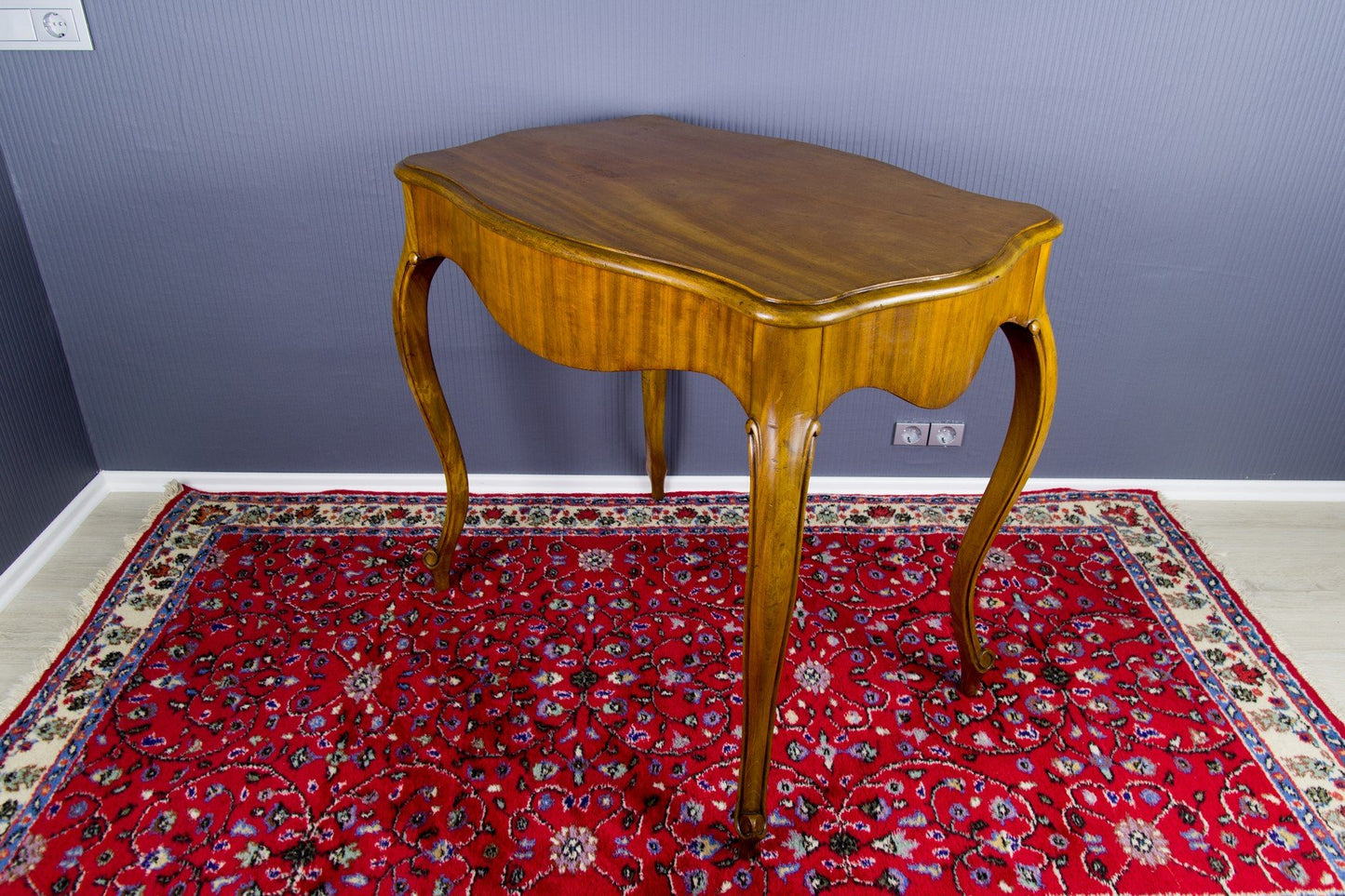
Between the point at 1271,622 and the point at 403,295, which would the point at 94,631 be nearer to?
the point at 403,295

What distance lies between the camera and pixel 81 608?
1.75 metres

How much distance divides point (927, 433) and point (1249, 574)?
0.71 meters

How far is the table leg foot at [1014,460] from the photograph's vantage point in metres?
1.28

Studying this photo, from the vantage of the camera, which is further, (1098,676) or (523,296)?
(1098,676)

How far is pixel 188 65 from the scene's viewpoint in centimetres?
174

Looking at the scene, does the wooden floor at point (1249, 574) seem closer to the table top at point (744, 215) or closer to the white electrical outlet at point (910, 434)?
the white electrical outlet at point (910, 434)

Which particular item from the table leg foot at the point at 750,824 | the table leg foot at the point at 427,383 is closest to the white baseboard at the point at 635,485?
the table leg foot at the point at 427,383

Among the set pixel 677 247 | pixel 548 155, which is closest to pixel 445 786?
pixel 677 247

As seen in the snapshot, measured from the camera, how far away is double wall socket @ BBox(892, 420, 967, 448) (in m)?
2.07

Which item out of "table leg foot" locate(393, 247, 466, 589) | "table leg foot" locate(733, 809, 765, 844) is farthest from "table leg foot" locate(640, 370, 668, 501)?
"table leg foot" locate(733, 809, 765, 844)

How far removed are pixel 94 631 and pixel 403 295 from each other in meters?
0.88

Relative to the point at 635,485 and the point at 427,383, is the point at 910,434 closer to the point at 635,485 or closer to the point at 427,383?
the point at 635,485

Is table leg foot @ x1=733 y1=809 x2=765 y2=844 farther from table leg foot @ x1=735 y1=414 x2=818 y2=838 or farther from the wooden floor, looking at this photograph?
the wooden floor

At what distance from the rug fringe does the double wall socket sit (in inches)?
65.1
